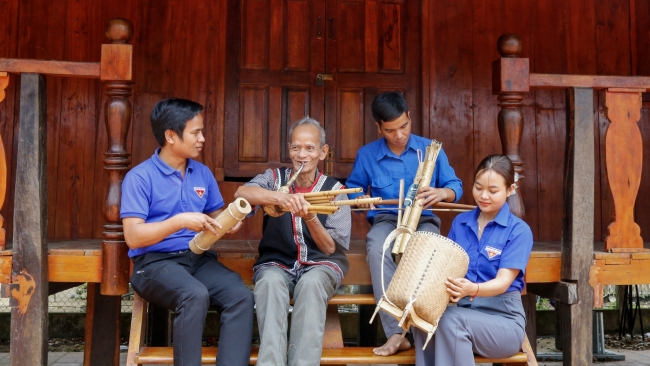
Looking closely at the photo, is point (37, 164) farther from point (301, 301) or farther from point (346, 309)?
point (346, 309)

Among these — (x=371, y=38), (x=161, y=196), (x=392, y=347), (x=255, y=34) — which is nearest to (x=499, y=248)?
(x=392, y=347)

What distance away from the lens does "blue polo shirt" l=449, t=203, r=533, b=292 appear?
3.29 m

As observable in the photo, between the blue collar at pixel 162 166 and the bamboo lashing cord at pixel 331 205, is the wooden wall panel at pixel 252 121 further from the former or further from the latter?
the bamboo lashing cord at pixel 331 205

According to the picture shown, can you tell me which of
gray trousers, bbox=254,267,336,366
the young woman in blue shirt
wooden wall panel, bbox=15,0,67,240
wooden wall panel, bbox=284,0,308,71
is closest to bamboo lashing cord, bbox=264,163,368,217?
gray trousers, bbox=254,267,336,366

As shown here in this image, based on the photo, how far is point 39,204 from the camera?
368 centimetres

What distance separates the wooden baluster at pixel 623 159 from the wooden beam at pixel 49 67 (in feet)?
9.57

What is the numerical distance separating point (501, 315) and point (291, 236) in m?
1.13

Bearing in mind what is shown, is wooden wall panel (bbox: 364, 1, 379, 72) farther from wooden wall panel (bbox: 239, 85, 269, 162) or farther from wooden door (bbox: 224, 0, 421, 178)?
wooden wall panel (bbox: 239, 85, 269, 162)

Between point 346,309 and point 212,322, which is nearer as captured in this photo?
point 212,322

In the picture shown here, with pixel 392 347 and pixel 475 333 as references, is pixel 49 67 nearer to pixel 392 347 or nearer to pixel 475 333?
pixel 392 347

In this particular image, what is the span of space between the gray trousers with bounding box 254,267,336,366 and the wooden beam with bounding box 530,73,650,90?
1.74 m

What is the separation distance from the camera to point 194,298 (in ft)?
10.4

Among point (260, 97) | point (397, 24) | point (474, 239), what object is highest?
point (397, 24)

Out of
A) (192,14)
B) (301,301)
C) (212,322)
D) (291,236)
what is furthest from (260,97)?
(212,322)
